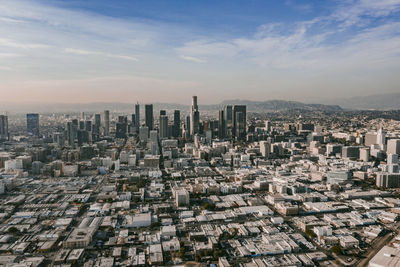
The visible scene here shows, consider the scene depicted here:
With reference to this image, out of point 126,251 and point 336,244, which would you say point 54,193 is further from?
point 336,244

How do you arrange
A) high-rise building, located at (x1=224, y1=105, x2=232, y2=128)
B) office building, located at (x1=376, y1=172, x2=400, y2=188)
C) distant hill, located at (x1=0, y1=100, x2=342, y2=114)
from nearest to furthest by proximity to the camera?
1. office building, located at (x1=376, y1=172, x2=400, y2=188)
2. high-rise building, located at (x1=224, y1=105, x2=232, y2=128)
3. distant hill, located at (x1=0, y1=100, x2=342, y2=114)

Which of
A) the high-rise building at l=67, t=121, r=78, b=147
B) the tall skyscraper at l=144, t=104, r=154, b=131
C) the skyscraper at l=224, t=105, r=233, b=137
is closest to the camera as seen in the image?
the high-rise building at l=67, t=121, r=78, b=147

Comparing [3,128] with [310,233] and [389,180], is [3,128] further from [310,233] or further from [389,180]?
[389,180]

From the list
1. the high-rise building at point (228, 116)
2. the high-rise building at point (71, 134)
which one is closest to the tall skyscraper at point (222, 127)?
the high-rise building at point (228, 116)

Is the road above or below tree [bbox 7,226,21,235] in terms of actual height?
below

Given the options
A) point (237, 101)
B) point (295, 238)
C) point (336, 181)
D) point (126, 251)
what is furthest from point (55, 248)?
point (237, 101)

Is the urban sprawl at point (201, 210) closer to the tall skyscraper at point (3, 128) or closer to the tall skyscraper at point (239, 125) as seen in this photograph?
the tall skyscraper at point (3, 128)

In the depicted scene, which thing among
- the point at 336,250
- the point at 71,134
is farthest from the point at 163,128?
the point at 336,250

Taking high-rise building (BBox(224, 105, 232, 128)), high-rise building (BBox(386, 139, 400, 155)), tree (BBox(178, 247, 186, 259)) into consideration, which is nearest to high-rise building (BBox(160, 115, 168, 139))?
high-rise building (BBox(224, 105, 232, 128))

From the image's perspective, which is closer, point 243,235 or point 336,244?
point 336,244

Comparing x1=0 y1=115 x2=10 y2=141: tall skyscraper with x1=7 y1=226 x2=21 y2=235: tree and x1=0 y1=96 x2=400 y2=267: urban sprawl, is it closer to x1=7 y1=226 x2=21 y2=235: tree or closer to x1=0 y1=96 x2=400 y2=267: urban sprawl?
x1=0 y1=96 x2=400 y2=267: urban sprawl

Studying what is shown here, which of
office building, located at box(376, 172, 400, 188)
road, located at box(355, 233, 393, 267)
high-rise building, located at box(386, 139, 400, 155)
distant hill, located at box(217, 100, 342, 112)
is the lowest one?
road, located at box(355, 233, 393, 267)
